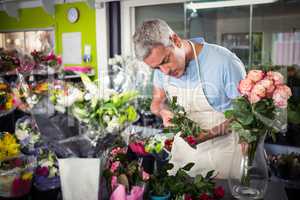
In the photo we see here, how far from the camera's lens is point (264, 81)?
1225 millimetres

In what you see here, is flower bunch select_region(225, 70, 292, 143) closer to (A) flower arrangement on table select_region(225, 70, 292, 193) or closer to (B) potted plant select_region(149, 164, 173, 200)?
(A) flower arrangement on table select_region(225, 70, 292, 193)

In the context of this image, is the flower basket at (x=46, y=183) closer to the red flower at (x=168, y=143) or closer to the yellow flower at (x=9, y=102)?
the yellow flower at (x=9, y=102)

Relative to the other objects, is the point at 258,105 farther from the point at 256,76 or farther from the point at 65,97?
the point at 65,97

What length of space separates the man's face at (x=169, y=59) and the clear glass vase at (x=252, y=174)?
1243 mm

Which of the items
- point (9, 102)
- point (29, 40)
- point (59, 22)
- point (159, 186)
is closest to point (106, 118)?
point (159, 186)

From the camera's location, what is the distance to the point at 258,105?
1222 mm

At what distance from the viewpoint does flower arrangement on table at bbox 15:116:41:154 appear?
134 centimetres

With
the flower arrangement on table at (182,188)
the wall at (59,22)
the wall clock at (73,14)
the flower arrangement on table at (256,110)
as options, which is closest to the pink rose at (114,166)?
the flower arrangement on table at (182,188)

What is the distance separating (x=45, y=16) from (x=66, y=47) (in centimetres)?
49

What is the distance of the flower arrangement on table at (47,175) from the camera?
1154 millimetres

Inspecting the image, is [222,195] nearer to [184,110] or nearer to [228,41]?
[184,110]

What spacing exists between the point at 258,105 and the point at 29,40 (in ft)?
10.3

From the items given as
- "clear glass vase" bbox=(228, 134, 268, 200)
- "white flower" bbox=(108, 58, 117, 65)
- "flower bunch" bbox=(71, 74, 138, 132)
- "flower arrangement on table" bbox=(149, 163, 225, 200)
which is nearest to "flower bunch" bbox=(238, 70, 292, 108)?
"clear glass vase" bbox=(228, 134, 268, 200)

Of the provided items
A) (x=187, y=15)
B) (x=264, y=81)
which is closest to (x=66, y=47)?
(x=187, y=15)
